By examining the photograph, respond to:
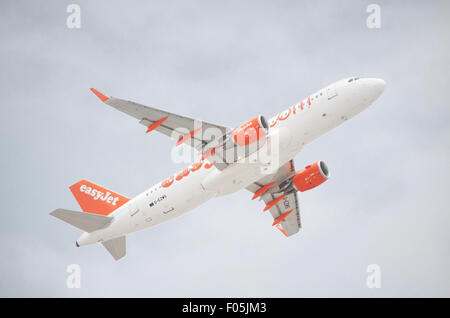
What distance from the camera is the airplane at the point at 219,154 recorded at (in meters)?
35.2

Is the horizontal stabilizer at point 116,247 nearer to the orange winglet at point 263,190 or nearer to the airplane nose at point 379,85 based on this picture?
the orange winglet at point 263,190

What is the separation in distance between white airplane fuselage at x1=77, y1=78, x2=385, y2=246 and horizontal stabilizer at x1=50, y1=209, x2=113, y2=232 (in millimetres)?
429

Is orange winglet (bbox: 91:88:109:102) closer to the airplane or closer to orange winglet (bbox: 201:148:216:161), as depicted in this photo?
the airplane

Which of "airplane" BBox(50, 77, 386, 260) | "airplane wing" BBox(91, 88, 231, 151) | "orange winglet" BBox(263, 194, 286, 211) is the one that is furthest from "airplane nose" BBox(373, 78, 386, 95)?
"orange winglet" BBox(263, 194, 286, 211)

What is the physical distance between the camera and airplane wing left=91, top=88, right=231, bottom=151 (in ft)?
113

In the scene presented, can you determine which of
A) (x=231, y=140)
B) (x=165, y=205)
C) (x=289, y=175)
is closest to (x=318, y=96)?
(x=231, y=140)

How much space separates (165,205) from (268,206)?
9351 mm

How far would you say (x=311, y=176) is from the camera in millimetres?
42250

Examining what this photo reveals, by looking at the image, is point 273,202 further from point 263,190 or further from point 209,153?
point 209,153

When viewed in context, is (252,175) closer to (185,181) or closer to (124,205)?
(185,181)

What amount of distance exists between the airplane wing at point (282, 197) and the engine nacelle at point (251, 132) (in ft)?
28.4

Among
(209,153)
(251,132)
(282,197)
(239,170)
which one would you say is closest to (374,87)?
(251,132)

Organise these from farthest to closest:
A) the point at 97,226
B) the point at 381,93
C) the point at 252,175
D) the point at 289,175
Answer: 1. the point at 289,175
2. the point at 97,226
3. the point at 252,175
4. the point at 381,93

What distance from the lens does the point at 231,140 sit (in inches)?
1419
